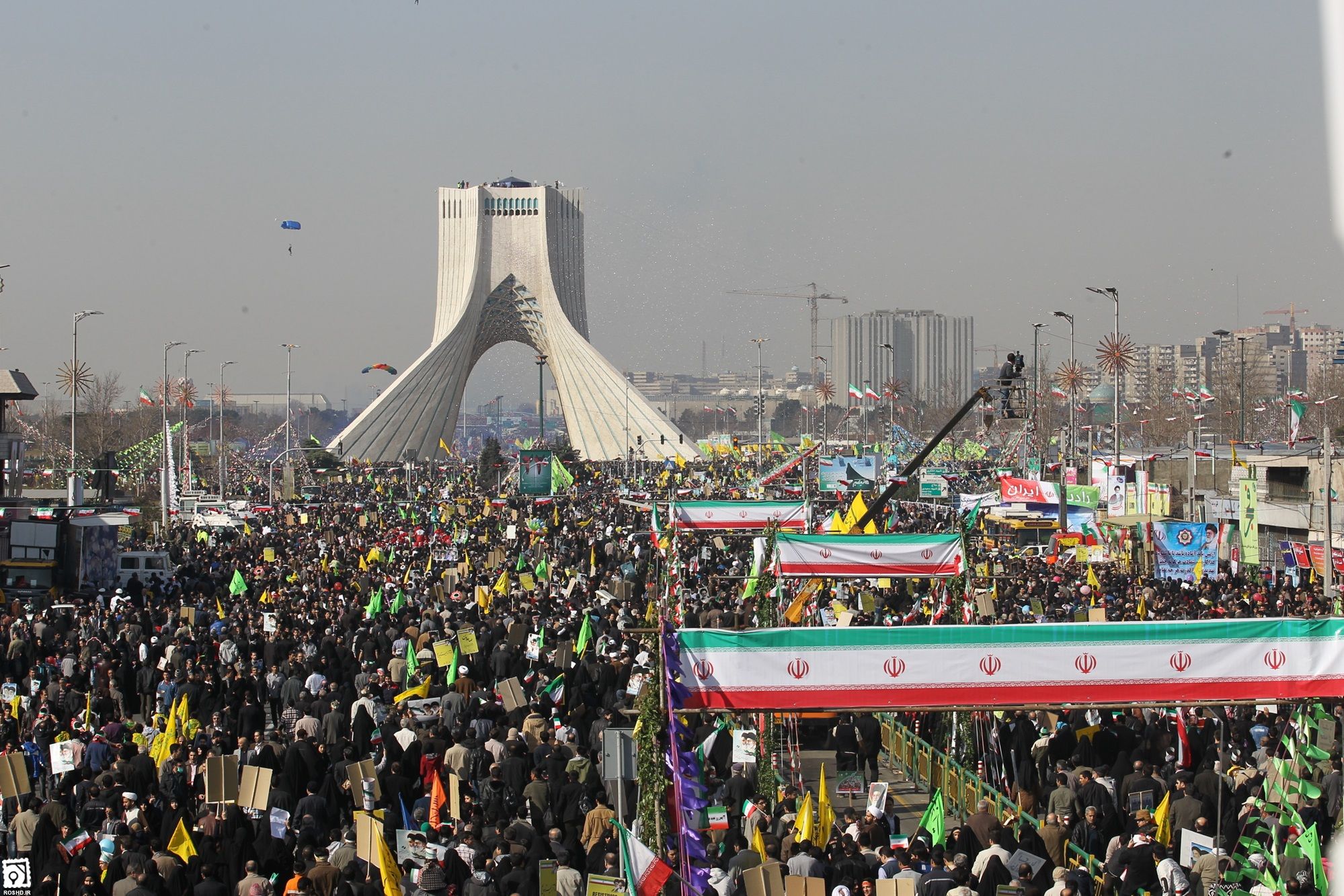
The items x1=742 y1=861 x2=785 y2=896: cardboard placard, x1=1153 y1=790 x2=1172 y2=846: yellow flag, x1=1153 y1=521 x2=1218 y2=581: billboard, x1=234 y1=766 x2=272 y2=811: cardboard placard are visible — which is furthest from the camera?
x1=1153 y1=521 x2=1218 y2=581: billboard

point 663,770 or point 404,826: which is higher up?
point 663,770

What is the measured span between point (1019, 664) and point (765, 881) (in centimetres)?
206

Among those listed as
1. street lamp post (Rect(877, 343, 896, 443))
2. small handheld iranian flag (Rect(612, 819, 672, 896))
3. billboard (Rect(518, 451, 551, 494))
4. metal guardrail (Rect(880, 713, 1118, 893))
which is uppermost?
street lamp post (Rect(877, 343, 896, 443))

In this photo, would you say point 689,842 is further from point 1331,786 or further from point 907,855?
point 1331,786

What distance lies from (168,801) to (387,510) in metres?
26.9

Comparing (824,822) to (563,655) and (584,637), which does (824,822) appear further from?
(584,637)

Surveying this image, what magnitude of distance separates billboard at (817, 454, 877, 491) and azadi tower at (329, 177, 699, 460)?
124ft

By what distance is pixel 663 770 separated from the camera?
323 inches

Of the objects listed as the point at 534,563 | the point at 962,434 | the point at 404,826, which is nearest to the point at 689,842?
the point at 404,826

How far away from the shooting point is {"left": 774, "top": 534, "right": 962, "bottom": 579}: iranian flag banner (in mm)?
14102

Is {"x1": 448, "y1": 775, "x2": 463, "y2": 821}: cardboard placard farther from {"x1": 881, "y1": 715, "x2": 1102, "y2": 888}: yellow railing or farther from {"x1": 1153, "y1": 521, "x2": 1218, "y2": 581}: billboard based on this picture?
{"x1": 1153, "y1": 521, "x2": 1218, "y2": 581}: billboard

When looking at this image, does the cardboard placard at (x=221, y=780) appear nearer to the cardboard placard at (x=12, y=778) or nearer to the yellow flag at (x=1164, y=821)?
the cardboard placard at (x=12, y=778)

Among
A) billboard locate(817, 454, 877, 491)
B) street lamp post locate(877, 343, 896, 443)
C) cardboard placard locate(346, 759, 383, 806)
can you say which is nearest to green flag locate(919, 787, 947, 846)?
cardboard placard locate(346, 759, 383, 806)

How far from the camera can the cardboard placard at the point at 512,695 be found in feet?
37.3
